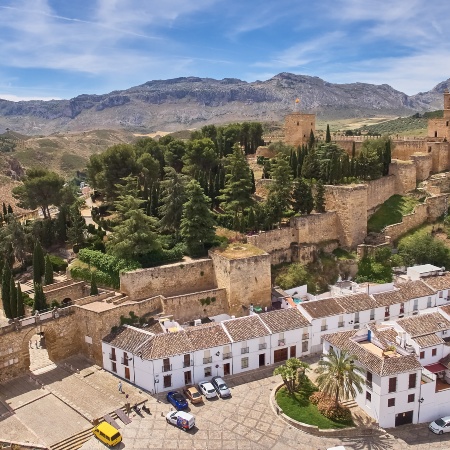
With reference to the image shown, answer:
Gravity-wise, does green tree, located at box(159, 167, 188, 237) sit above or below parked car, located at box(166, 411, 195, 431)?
above

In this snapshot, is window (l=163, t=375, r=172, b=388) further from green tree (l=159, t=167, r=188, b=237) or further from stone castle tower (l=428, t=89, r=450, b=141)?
stone castle tower (l=428, t=89, r=450, b=141)

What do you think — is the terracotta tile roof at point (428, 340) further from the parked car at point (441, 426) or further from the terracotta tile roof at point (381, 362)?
the parked car at point (441, 426)

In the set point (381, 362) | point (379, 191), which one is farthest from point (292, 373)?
point (379, 191)

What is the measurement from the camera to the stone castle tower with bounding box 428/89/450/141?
4175 cm

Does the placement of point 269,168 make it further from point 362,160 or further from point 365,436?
point 365,436

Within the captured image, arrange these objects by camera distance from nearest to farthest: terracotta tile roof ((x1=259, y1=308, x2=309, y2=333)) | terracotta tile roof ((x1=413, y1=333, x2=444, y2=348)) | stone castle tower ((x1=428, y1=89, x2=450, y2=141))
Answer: terracotta tile roof ((x1=413, y1=333, x2=444, y2=348)) < terracotta tile roof ((x1=259, y1=308, x2=309, y2=333)) < stone castle tower ((x1=428, y1=89, x2=450, y2=141))

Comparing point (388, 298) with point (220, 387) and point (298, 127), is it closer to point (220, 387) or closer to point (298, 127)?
point (220, 387)

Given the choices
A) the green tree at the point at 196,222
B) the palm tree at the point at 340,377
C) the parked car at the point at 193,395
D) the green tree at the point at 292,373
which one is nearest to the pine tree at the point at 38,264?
the green tree at the point at 196,222

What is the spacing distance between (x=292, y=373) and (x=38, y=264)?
53.8 ft

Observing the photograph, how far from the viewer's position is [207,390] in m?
22.8

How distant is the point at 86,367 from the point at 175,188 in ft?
41.4

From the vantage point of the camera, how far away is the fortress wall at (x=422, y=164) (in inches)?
1583

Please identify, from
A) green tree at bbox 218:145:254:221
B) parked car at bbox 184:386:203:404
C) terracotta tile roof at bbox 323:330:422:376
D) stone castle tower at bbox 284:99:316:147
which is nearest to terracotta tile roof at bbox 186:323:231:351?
parked car at bbox 184:386:203:404

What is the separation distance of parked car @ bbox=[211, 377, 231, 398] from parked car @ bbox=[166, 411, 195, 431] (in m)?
2.28
